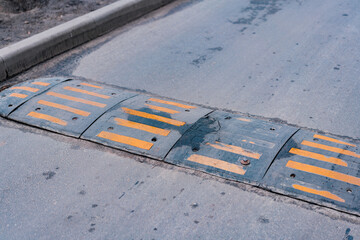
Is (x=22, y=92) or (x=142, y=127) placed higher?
(x=22, y=92)

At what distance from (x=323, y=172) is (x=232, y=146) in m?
0.71

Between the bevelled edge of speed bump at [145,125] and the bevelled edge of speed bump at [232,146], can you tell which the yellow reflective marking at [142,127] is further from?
the bevelled edge of speed bump at [232,146]

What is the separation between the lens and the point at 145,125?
12.2ft

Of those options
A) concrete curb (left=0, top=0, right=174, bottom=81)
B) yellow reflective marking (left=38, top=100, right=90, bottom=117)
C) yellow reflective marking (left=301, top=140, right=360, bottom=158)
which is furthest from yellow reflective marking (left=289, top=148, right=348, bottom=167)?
concrete curb (left=0, top=0, right=174, bottom=81)

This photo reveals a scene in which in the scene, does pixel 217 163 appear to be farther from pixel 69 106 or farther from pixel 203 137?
pixel 69 106

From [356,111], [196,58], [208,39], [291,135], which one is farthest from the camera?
[208,39]

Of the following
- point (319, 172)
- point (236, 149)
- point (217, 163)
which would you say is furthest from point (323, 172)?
point (217, 163)

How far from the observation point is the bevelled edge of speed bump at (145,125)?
3.47 m

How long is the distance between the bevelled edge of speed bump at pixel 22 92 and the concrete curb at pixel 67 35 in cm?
41

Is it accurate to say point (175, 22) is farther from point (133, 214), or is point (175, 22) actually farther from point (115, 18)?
point (133, 214)

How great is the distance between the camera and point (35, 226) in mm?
2711

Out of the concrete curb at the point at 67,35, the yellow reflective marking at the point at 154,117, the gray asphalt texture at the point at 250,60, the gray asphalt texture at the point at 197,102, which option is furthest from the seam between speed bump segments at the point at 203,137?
the concrete curb at the point at 67,35

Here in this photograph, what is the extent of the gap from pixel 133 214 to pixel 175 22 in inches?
162

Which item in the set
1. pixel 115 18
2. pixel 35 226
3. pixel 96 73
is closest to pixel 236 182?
pixel 35 226
